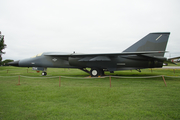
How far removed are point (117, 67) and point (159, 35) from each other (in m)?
4.30

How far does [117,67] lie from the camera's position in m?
10.3

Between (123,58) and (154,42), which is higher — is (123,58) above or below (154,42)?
below

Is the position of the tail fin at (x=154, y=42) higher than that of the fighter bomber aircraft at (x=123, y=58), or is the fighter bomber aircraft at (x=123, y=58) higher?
the tail fin at (x=154, y=42)

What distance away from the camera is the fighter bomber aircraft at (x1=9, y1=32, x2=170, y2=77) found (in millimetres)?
9383

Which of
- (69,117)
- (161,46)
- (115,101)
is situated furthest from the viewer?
(161,46)

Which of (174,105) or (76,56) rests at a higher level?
(76,56)

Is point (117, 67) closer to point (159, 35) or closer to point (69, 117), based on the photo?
point (159, 35)

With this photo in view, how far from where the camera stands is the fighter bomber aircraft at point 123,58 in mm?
9383

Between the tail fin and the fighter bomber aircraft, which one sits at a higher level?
the tail fin

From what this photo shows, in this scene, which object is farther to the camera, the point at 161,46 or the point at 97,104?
the point at 161,46

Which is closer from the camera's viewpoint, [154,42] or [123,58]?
[154,42]

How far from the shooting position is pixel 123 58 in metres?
10.0

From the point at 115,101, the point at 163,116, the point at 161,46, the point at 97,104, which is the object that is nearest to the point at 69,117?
the point at 97,104

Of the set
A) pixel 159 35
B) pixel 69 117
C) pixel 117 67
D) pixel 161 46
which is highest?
pixel 159 35
